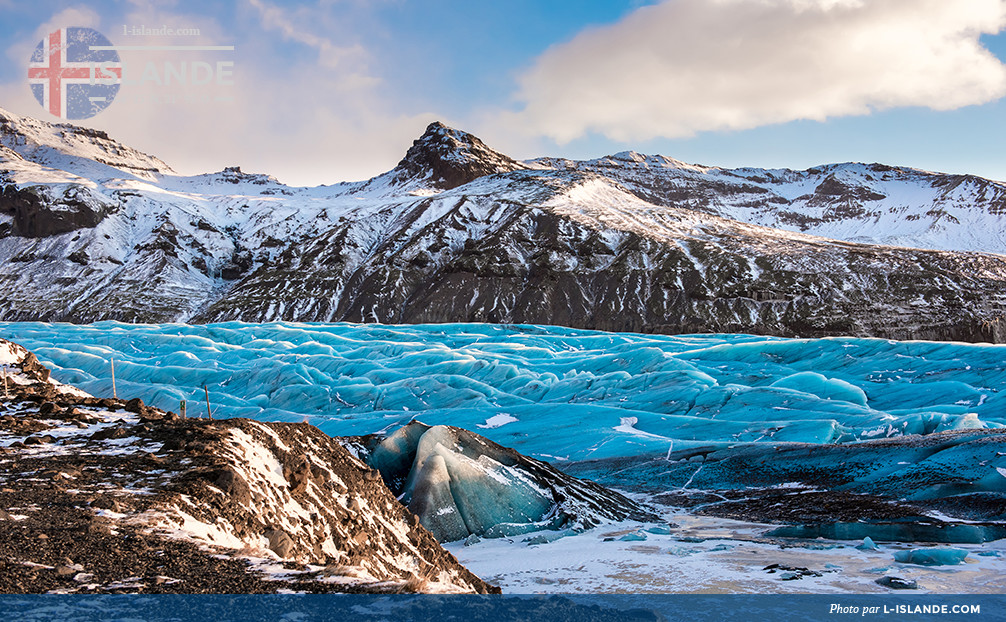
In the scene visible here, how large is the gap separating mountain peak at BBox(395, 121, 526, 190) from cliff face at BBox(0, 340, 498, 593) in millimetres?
155613

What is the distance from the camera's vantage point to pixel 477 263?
3420 inches

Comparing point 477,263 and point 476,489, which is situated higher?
point 477,263

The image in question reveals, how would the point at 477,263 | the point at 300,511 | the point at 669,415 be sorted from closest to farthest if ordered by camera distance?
the point at 300,511 < the point at 669,415 < the point at 477,263

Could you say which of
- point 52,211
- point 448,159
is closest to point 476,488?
point 52,211

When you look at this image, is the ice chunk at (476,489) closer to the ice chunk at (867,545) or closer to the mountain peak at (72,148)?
the ice chunk at (867,545)

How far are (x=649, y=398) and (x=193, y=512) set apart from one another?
18.6 m

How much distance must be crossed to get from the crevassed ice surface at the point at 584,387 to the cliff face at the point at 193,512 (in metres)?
9.93

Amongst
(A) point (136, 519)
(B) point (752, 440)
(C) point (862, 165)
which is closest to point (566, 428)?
(B) point (752, 440)

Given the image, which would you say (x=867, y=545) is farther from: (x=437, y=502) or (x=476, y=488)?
(x=437, y=502)

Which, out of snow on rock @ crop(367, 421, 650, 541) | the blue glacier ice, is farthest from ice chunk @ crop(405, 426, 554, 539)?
the blue glacier ice

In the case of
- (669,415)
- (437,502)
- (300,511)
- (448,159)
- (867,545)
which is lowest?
(669,415)

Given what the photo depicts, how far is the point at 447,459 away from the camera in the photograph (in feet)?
34.2

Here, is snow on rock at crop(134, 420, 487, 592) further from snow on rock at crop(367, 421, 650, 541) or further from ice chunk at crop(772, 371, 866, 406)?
ice chunk at crop(772, 371, 866, 406)

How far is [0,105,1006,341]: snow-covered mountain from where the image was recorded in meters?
74.7
